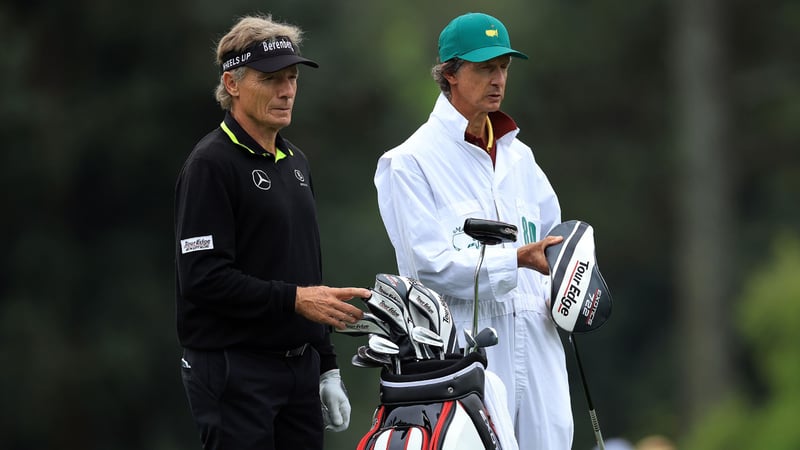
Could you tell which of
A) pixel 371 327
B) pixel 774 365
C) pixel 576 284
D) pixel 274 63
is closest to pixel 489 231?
pixel 576 284

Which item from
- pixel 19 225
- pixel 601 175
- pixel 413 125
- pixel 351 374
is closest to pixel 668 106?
pixel 601 175

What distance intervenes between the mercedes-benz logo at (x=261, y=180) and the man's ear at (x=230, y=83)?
296 mm

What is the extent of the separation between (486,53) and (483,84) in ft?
0.41

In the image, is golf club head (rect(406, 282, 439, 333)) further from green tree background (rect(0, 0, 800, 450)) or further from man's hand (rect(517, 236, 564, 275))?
green tree background (rect(0, 0, 800, 450))

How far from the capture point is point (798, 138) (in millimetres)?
24031

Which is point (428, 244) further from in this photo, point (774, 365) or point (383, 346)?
point (774, 365)

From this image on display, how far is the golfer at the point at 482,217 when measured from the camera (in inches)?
220

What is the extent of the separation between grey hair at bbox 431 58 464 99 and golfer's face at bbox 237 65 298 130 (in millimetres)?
787

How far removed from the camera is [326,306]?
5059 millimetres

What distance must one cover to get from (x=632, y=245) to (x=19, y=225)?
999cm

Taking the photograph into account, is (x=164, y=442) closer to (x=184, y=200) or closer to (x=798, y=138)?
(x=798, y=138)

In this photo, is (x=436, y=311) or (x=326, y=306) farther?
(x=436, y=311)

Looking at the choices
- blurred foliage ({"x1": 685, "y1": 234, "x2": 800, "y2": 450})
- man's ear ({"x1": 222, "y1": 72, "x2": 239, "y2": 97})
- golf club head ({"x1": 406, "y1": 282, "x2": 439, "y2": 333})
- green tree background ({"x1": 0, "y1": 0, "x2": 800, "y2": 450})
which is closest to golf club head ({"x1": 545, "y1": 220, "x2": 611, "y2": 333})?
golf club head ({"x1": 406, "y1": 282, "x2": 439, "y2": 333})

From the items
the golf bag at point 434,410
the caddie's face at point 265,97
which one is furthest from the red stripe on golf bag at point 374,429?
the caddie's face at point 265,97
